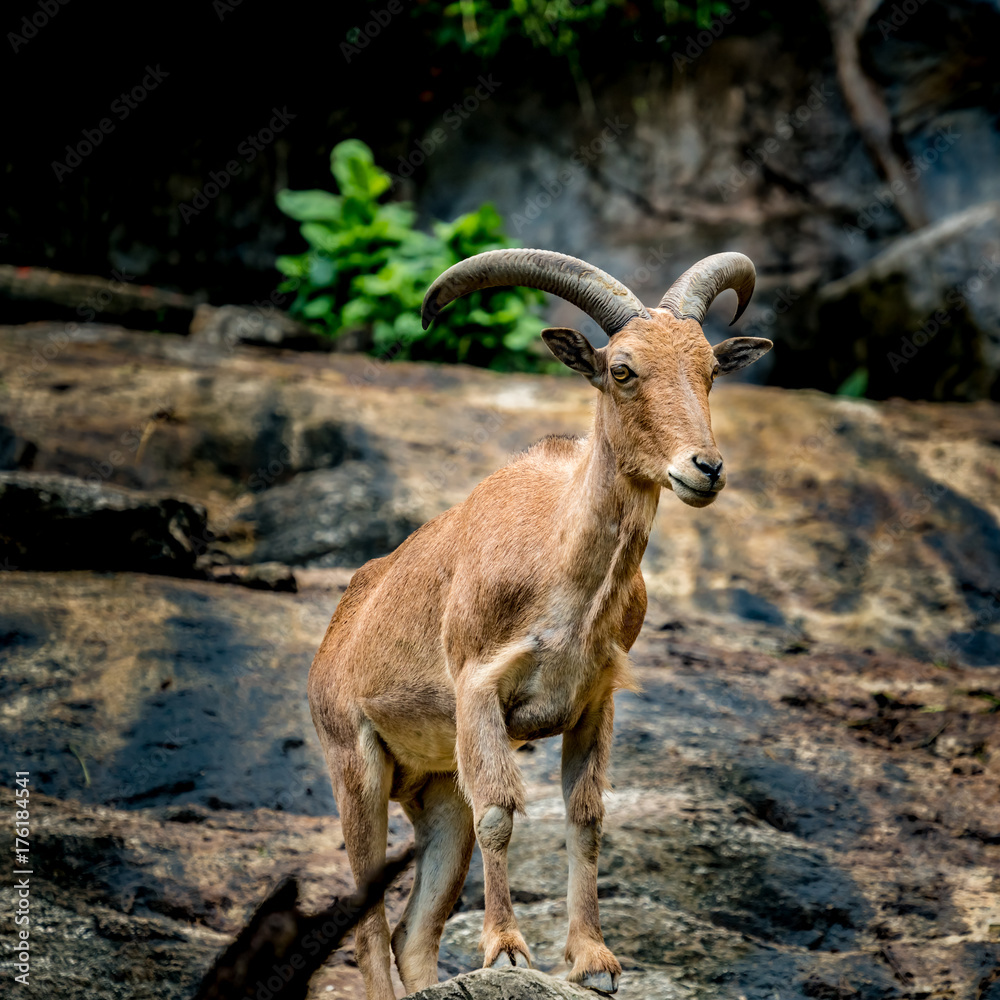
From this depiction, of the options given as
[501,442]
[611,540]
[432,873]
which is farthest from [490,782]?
[501,442]

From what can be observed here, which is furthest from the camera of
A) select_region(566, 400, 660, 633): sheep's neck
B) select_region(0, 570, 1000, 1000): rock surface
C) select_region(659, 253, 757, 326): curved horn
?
select_region(0, 570, 1000, 1000): rock surface

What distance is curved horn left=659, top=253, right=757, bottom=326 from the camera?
16.5ft

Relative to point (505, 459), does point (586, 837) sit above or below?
below

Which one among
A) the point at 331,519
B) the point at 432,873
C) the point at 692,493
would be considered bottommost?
the point at 432,873

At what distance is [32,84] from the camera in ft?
54.9

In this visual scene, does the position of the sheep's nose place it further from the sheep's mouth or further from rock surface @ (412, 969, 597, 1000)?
rock surface @ (412, 969, 597, 1000)

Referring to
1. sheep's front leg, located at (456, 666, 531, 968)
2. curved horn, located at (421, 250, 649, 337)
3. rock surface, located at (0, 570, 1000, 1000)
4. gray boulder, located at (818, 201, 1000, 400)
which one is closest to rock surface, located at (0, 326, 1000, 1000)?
rock surface, located at (0, 570, 1000, 1000)

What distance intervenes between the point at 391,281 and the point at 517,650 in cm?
1058

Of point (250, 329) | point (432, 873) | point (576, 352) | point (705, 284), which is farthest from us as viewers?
point (250, 329)

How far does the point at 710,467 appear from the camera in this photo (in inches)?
169

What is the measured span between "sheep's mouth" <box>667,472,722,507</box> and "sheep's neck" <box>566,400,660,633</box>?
34 centimetres

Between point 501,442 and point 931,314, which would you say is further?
point 931,314

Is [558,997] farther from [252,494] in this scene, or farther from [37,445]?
[37,445]

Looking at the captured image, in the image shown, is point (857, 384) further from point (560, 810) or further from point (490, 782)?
point (490, 782)
